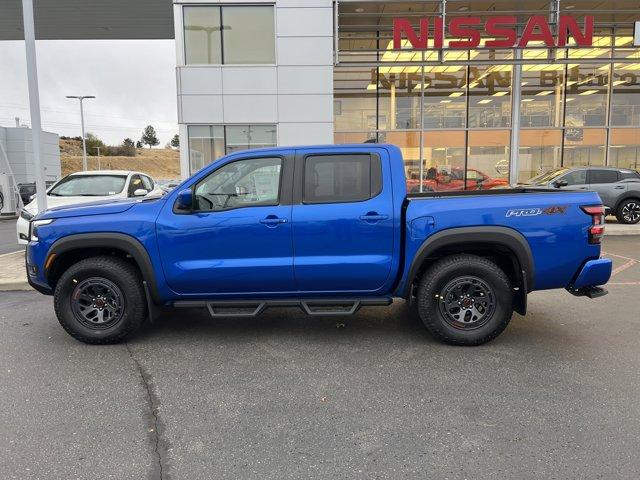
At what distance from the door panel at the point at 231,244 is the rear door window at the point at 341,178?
0.79ft

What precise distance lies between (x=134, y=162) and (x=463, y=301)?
11860 cm

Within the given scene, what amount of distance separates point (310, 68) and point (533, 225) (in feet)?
42.6

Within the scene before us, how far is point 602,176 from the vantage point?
13281mm

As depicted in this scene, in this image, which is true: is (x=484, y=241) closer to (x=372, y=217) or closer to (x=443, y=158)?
(x=372, y=217)

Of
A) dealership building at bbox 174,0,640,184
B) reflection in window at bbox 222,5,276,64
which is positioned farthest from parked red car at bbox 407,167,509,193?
reflection in window at bbox 222,5,276,64

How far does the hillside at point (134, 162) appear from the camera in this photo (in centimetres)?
9794

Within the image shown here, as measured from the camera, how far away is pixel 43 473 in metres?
2.74

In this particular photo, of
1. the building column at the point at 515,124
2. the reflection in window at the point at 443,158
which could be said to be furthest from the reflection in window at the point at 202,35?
the building column at the point at 515,124

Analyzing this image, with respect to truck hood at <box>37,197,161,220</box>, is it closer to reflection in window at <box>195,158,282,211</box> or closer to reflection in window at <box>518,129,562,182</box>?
reflection in window at <box>195,158,282,211</box>

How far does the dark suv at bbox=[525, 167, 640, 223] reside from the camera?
13.2 m

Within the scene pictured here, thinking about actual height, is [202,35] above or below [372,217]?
above

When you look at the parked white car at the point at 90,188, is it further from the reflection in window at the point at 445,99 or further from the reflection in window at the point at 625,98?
the reflection in window at the point at 625,98

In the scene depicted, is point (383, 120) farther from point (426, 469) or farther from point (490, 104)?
point (426, 469)

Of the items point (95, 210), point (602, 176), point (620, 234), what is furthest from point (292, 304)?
point (602, 176)
